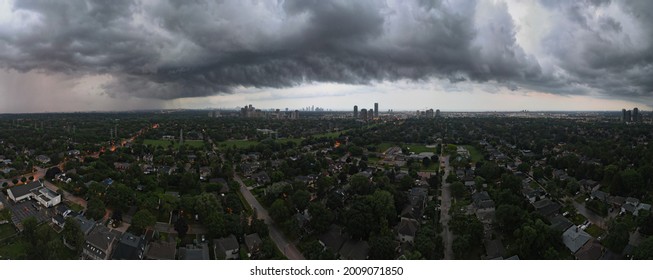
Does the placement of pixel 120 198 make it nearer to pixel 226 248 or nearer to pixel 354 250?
pixel 226 248

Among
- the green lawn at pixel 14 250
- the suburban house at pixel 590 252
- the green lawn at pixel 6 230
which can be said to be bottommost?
the suburban house at pixel 590 252

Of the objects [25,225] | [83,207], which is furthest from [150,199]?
[25,225]

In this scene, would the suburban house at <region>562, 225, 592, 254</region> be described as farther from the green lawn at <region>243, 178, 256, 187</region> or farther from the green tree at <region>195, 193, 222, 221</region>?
the green lawn at <region>243, 178, 256, 187</region>

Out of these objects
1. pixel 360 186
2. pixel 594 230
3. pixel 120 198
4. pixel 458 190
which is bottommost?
pixel 594 230

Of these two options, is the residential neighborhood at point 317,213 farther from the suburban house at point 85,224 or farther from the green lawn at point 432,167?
the green lawn at point 432,167

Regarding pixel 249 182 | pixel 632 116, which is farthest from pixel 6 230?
pixel 632 116

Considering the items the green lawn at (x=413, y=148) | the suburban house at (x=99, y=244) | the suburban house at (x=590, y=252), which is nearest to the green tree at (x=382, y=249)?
the suburban house at (x=590, y=252)

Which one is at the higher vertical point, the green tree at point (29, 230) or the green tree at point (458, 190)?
the green tree at point (29, 230)
